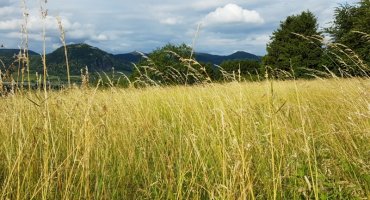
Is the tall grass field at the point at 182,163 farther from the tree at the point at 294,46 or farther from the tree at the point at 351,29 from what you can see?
the tree at the point at 294,46

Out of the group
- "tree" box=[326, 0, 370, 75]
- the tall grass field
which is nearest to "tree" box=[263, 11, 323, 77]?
"tree" box=[326, 0, 370, 75]

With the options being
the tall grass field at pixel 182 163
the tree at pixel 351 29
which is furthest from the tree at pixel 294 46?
the tall grass field at pixel 182 163

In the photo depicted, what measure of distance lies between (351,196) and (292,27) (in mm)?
37856

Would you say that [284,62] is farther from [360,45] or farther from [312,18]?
[360,45]

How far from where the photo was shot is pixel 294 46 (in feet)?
114

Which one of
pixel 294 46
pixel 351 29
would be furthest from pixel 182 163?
pixel 294 46

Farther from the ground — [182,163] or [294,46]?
[294,46]

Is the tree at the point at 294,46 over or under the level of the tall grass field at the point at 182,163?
over

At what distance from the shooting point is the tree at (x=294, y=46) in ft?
110

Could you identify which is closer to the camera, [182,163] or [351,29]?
[182,163]

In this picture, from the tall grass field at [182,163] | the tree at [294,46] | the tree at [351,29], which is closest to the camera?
the tall grass field at [182,163]

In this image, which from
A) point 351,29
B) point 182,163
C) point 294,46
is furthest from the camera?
point 294,46

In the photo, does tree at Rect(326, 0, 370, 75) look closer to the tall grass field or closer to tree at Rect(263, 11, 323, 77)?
tree at Rect(263, 11, 323, 77)

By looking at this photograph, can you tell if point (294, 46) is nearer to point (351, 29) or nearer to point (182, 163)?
point (351, 29)
